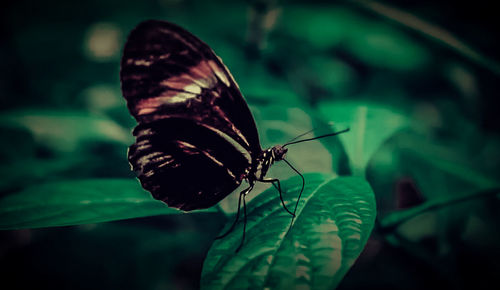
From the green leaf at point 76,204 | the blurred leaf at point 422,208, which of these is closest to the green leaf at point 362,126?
the blurred leaf at point 422,208

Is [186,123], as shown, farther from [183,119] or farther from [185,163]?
[185,163]

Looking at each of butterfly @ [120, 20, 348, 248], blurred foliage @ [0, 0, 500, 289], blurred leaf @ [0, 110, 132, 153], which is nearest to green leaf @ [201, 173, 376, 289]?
blurred foliage @ [0, 0, 500, 289]

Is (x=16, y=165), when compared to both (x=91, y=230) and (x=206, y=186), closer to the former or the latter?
(x=91, y=230)

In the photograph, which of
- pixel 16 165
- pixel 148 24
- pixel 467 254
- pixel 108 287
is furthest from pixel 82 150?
pixel 467 254

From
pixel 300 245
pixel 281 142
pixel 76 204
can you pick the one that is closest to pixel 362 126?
pixel 281 142

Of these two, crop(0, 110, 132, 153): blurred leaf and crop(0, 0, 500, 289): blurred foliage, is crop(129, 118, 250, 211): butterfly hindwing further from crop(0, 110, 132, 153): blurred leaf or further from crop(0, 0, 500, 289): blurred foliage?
crop(0, 110, 132, 153): blurred leaf

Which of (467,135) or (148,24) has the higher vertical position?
(148,24)
